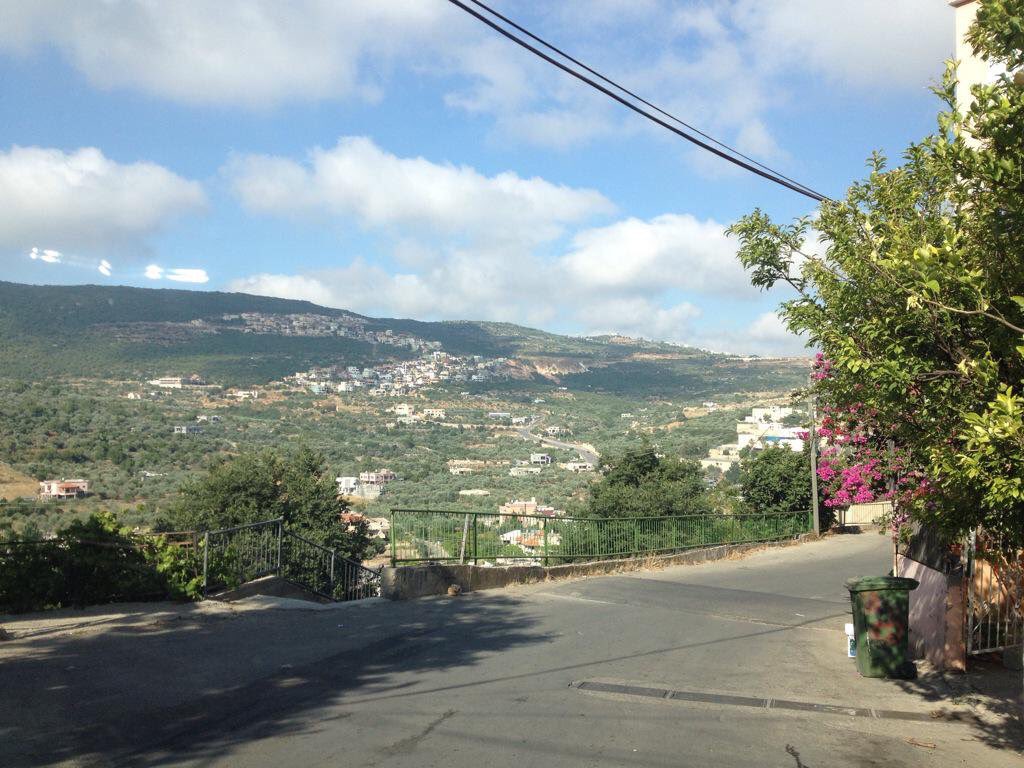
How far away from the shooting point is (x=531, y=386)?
9750cm

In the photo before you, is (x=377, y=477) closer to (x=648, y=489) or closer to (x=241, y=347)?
(x=648, y=489)

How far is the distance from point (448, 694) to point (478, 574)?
7883 mm

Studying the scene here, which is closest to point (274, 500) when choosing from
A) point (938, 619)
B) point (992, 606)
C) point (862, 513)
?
point (862, 513)

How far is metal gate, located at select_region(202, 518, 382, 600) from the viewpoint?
13234 millimetres

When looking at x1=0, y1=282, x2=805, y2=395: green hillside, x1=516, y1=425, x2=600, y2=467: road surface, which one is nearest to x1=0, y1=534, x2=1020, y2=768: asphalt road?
x1=0, y1=282, x2=805, y2=395: green hillside

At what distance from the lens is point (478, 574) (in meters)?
15.9

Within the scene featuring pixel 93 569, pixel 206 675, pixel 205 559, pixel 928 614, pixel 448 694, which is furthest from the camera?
pixel 205 559

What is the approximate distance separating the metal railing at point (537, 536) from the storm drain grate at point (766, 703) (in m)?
7.37

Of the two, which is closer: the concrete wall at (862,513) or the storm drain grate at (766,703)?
the storm drain grate at (766,703)

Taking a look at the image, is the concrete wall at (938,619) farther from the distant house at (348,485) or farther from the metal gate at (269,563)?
Answer: the distant house at (348,485)

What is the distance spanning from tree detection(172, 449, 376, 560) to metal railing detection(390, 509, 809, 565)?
11.6m

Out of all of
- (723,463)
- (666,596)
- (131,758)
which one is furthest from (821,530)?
(131,758)

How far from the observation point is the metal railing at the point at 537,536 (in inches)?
629

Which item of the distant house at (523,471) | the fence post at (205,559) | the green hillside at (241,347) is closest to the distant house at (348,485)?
the distant house at (523,471)
